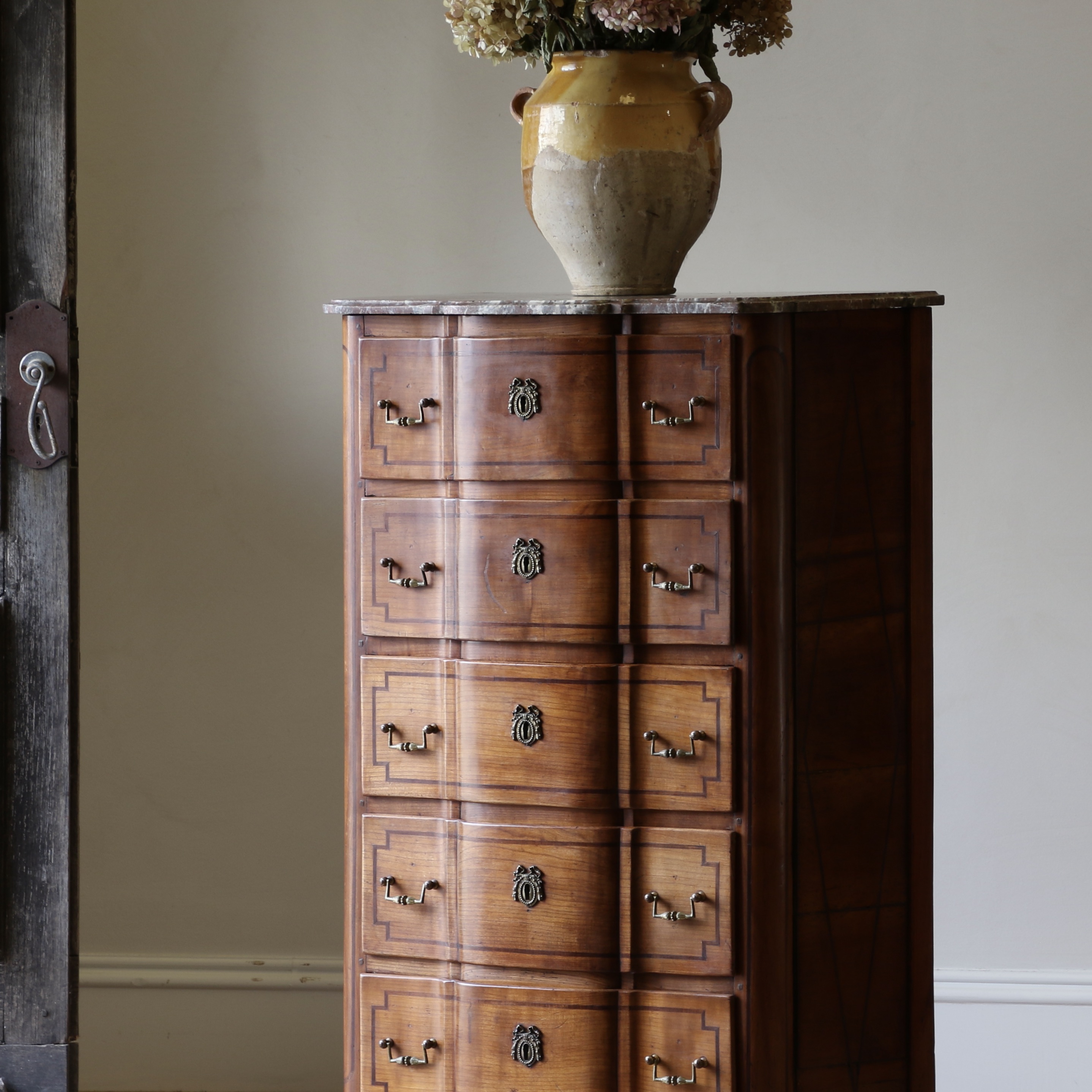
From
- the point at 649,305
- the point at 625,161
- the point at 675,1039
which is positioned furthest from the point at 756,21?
the point at 675,1039

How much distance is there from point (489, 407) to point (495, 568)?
7.3 inches

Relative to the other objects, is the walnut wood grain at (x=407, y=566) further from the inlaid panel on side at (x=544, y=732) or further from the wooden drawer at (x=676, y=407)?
the wooden drawer at (x=676, y=407)

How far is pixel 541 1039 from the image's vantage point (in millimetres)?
1594

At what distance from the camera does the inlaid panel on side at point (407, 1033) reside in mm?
1627

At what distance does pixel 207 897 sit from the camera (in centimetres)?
241

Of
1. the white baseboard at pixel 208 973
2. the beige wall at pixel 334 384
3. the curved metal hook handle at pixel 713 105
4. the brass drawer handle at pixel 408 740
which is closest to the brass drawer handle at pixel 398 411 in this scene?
the brass drawer handle at pixel 408 740

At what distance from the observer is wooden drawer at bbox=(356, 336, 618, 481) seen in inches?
60.9

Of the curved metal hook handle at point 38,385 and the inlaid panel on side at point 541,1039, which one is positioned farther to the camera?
the curved metal hook handle at point 38,385

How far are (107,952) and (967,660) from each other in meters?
1.57

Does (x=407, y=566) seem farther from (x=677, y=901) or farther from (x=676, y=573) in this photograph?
(x=677, y=901)

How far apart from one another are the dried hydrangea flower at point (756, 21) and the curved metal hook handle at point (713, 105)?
4.1 inches

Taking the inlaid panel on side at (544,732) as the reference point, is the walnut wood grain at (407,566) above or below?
above

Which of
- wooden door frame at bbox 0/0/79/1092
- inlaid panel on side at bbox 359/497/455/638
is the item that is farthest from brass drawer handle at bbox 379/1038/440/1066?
wooden door frame at bbox 0/0/79/1092

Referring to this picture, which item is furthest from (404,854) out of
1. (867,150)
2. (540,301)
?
(867,150)
